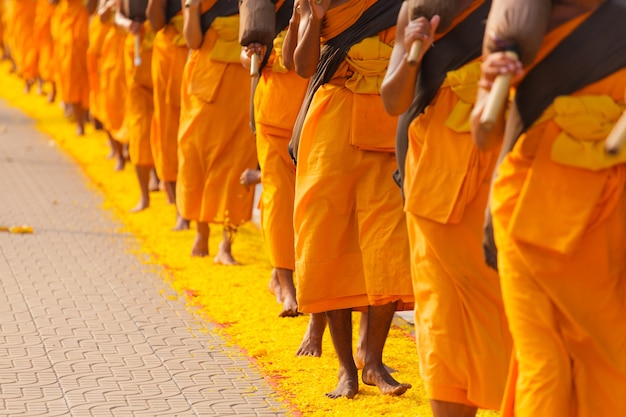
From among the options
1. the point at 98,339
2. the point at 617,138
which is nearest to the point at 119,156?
the point at 98,339

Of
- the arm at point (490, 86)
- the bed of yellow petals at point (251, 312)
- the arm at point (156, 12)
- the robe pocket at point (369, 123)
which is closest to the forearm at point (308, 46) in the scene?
the robe pocket at point (369, 123)

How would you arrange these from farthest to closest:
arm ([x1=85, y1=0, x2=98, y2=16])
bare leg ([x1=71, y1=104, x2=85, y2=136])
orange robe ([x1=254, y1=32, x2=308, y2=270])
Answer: bare leg ([x1=71, y1=104, x2=85, y2=136])
arm ([x1=85, y1=0, x2=98, y2=16])
orange robe ([x1=254, y1=32, x2=308, y2=270])

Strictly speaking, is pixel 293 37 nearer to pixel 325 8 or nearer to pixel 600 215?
pixel 325 8

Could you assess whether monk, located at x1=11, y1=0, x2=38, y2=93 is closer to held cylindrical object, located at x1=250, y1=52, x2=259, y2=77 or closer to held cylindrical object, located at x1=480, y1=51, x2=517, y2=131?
held cylindrical object, located at x1=250, y1=52, x2=259, y2=77

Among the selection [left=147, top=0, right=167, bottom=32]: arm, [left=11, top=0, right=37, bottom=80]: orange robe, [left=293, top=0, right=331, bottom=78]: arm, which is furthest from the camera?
[left=11, top=0, right=37, bottom=80]: orange robe

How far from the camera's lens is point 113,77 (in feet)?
47.4

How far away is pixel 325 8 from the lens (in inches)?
263

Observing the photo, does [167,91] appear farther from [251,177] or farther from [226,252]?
[251,177]

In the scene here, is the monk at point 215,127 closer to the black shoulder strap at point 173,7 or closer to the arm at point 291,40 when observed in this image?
the black shoulder strap at point 173,7

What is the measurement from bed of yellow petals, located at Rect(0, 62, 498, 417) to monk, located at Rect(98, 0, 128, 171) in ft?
1.88

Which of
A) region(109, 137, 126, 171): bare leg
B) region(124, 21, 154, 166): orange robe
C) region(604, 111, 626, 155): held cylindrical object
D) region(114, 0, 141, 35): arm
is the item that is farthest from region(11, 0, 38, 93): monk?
region(604, 111, 626, 155): held cylindrical object

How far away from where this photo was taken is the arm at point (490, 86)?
15.0ft

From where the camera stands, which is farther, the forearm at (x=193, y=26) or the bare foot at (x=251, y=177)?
the forearm at (x=193, y=26)

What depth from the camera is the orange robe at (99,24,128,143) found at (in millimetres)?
14398
